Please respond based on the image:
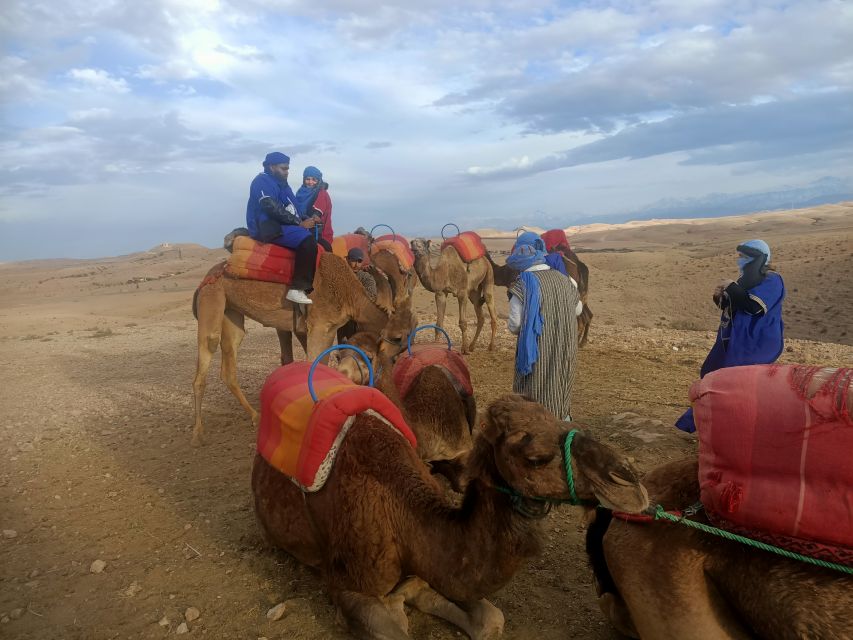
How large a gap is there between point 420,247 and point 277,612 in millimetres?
9556

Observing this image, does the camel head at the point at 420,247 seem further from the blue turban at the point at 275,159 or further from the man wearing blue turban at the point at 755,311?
the man wearing blue turban at the point at 755,311

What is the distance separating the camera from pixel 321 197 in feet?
28.1

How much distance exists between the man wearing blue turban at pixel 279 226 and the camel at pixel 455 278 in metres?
4.97

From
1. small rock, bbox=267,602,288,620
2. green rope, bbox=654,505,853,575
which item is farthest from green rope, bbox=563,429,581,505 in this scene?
small rock, bbox=267,602,288,620

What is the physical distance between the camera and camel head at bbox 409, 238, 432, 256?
12.3 metres

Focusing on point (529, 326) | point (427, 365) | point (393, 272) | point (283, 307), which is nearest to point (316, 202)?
point (393, 272)

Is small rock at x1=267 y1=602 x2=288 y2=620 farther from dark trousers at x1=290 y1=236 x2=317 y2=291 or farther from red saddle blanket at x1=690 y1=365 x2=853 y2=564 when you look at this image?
dark trousers at x1=290 y1=236 x2=317 y2=291

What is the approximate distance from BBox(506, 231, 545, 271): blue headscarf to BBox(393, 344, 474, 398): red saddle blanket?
3.86 ft

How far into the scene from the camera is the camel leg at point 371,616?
299cm

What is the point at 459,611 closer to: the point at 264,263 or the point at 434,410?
the point at 434,410

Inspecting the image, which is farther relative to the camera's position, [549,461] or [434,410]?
[434,410]

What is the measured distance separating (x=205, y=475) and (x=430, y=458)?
231 cm

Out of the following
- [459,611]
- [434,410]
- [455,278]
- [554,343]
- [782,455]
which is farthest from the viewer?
[455,278]

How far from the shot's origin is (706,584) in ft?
7.20
